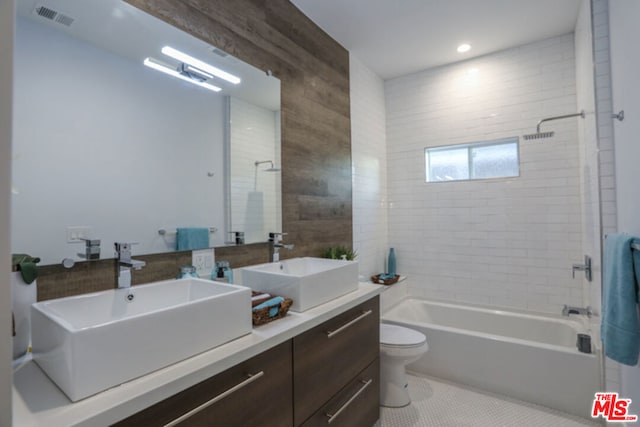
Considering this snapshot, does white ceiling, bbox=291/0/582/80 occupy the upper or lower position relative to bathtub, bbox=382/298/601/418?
upper

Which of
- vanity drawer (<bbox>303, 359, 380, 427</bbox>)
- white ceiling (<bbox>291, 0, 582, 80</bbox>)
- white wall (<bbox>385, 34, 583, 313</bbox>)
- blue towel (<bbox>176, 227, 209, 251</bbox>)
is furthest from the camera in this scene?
white wall (<bbox>385, 34, 583, 313</bbox>)

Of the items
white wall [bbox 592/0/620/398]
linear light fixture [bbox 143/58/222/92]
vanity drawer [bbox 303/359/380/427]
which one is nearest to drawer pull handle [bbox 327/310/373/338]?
vanity drawer [bbox 303/359/380/427]

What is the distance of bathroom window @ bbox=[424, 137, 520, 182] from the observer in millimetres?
3139

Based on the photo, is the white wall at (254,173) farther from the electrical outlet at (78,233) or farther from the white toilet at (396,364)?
the white toilet at (396,364)

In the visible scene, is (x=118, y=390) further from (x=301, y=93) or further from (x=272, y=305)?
(x=301, y=93)

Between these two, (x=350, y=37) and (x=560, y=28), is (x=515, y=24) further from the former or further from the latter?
(x=350, y=37)

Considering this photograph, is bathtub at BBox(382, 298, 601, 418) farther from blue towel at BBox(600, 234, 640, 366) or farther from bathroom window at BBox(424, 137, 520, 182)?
bathroom window at BBox(424, 137, 520, 182)

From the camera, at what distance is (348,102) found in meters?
3.07

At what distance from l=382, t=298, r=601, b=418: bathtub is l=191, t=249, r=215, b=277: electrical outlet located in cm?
187

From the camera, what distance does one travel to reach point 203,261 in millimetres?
1721

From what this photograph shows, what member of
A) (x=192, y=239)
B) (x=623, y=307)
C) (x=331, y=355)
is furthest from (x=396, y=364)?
(x=192, y=239)

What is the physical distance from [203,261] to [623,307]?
1912 mm

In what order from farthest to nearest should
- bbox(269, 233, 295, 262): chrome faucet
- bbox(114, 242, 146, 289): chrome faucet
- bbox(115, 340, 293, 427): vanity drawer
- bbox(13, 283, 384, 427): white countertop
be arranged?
bbox(269, 233, 295, 262): chrome faucet
bbox(114, 242, 146, 289): chrome faucet
bbox(115, 340, 293, 427): vanity drawer
bbox(13, 283, 384, 427): white countertop

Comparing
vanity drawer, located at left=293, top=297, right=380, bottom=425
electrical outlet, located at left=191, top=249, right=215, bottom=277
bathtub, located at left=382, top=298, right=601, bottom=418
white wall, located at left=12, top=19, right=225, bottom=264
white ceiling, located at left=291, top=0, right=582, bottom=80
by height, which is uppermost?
white ceiling, located at left=291, top=0, right=582, bottom=80
